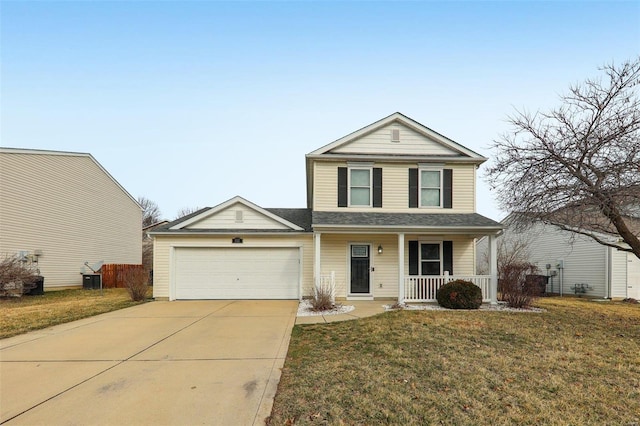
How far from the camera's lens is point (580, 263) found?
17.1 metres

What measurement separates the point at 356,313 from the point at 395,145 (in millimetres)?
7031

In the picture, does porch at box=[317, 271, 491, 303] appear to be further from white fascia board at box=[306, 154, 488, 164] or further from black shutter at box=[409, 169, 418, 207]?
white fascia board at box=[306, 154, 488, 164]

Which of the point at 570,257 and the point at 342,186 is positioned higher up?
the point at 342,186

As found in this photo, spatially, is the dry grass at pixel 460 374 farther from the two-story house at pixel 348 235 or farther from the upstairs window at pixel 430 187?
the upstairs window at pixel 430 187

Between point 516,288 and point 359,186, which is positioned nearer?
point 516,288

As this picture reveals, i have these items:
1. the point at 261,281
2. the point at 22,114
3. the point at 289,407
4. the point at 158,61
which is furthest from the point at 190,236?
the point at 289,407

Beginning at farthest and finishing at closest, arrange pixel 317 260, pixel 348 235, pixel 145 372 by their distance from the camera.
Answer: pixel 348 235, pixel 317 260, pixel 145 372

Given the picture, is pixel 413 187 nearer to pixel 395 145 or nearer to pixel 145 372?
pixel 395 145

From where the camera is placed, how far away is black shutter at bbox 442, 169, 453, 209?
13.3 meters

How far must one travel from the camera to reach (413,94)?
44.0 feet

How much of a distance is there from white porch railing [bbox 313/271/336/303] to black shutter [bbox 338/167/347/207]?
9.43 ft

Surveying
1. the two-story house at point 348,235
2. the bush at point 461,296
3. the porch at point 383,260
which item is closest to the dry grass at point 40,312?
the two-story house at point 348,235

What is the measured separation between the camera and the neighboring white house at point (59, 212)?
1622cm

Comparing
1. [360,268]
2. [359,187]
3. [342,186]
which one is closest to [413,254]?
[360,268]
